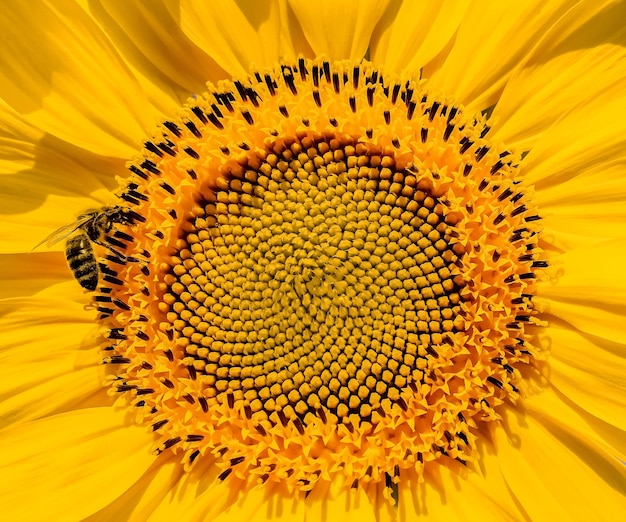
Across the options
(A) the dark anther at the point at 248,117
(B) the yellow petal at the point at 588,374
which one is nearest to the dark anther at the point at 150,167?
(A) the dark anther at the point at 248,117

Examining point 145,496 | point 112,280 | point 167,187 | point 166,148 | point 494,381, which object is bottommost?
point 145,496

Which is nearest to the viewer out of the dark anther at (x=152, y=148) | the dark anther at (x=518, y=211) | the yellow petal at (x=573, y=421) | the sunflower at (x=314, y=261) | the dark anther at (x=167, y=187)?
the yellow petal at (x=573, y=421)

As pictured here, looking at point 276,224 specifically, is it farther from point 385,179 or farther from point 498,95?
point 498,95

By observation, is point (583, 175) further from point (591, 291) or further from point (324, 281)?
point (324, 281)

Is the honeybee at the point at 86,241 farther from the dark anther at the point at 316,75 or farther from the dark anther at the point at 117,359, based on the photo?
the dark anther at the point at 316,75

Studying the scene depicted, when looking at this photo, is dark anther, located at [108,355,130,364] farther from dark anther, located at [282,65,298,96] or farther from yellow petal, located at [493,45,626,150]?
yellow petal, located at [493,45,626,150]

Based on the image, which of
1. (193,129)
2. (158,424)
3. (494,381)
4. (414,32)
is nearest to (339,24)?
(414,32)

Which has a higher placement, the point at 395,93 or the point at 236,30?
the point at 236,30
